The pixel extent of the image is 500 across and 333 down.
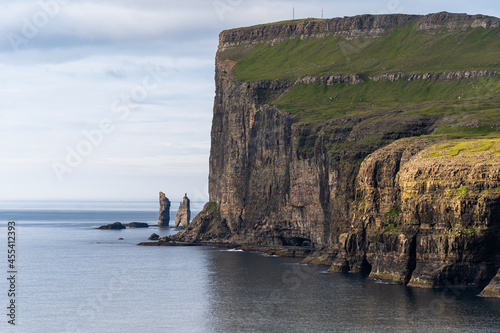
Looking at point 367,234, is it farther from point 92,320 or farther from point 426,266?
point 92,320

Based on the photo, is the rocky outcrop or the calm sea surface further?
the rocky outcrop

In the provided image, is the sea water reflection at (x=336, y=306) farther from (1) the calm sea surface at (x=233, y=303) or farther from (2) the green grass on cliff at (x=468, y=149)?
(2) the green grass on cliff at (x=468, y=149)

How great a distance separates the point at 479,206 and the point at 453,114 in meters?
64.1

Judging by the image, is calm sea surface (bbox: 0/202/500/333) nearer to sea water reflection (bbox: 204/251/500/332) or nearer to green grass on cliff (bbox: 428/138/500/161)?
sea water reflection (bbox: 204/251/500/332)

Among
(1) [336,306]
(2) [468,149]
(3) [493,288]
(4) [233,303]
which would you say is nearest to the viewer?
(1) [336,306]

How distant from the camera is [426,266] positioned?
464ft

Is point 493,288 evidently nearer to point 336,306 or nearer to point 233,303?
point 336,306

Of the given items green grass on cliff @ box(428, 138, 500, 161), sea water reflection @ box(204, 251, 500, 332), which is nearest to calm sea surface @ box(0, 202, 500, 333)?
sea water reflection @ box(204, 251, 500, 332)

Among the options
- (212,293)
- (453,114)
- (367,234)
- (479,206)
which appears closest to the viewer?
(479,206)

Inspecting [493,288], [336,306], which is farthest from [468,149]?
[336,306]

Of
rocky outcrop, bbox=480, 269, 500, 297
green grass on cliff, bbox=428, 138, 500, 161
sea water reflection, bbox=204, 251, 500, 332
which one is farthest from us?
green grass on cliff, bbox=428, 138, 500, 161

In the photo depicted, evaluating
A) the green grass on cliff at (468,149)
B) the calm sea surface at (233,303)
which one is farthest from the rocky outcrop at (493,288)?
the green grass on cliff at (468,149)

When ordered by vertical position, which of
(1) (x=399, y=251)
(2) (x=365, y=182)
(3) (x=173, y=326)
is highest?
(2) (x=365, y=182)

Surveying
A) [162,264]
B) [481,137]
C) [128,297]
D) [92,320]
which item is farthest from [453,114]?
[92,320]
